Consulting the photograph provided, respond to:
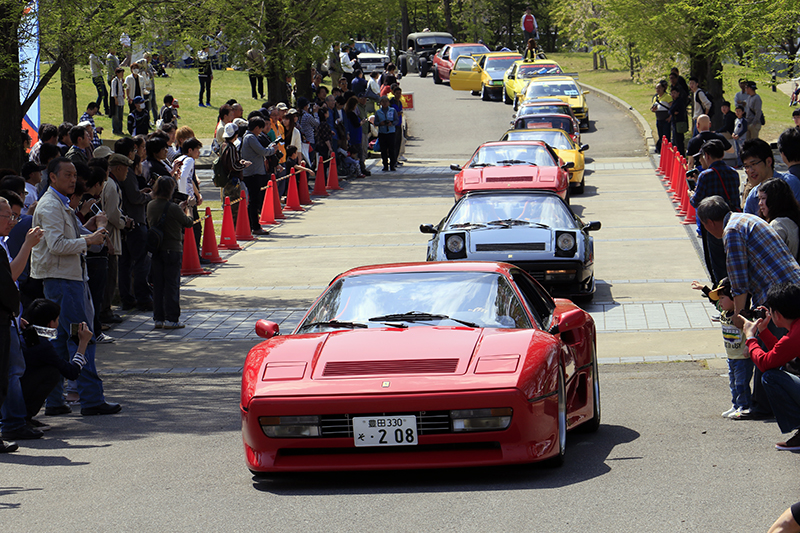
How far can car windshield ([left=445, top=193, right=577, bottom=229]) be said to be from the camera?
42.2ft

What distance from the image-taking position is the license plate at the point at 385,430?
5.63m

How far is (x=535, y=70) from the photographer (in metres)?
39.0

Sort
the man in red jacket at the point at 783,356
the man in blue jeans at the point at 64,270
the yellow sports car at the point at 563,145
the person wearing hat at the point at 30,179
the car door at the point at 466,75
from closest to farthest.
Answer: the man in red jacket at the point at 783,356 < the man in blue jeans at the point at 64,270 < the person wearing hat at the point at 30,179 < the yellow sports car at the point at 563,145 < the car door at the point at 466,75

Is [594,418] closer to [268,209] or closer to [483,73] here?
[268,209]

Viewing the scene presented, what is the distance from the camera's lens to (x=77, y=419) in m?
8.38

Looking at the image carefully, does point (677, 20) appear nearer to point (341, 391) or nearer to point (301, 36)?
point (301, 36)

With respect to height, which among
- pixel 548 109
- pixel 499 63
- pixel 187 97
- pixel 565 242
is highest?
pixel 499 63

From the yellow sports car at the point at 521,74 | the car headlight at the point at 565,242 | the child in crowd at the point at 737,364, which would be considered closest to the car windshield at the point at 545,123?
the yellow sports car at the point at 521,74

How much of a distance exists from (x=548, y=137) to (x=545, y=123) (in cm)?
304

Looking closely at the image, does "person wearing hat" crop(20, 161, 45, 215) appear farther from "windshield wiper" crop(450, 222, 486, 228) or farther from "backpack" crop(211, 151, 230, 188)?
"backpack" crop(211, 151, 230, 188)

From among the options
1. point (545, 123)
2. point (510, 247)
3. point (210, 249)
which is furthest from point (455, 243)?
point (545, 123)

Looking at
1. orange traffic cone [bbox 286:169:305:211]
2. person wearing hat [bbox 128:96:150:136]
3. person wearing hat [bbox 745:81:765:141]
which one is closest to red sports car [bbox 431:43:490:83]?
person wearing hat [bbox 128:96:150:136]

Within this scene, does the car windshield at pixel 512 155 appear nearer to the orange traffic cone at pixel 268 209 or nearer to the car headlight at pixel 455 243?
the orange traffic cone at pixel 268 209

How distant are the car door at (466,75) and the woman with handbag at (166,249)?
34.0 metres
